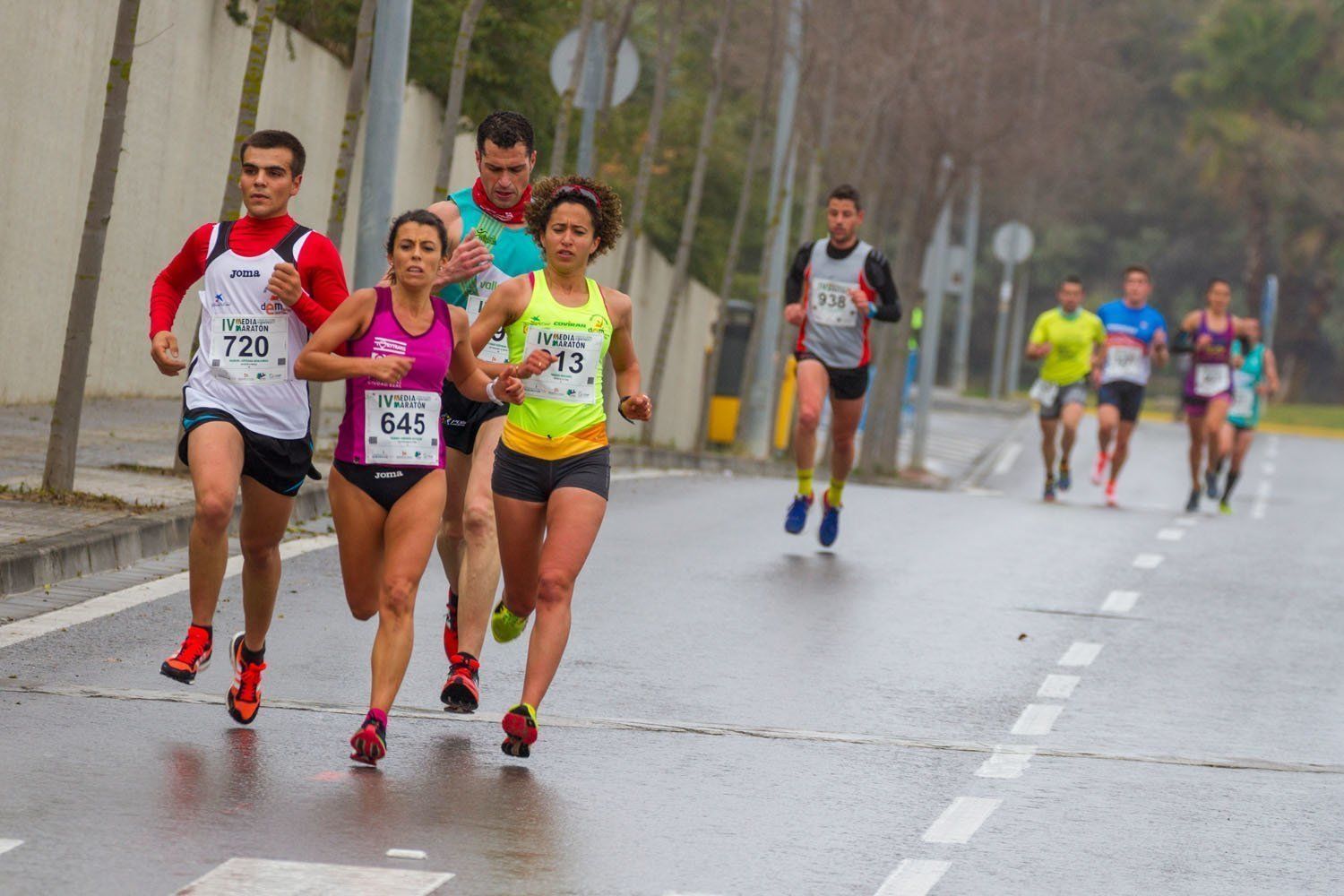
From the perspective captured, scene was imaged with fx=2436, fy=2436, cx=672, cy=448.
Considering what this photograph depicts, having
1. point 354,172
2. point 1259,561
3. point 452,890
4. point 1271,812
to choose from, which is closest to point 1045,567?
point 1259,561

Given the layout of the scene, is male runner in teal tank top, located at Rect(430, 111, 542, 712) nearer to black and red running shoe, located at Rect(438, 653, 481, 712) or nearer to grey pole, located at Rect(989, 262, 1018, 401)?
black and red running shoe, located at Rect(438, 653, 481, 712)

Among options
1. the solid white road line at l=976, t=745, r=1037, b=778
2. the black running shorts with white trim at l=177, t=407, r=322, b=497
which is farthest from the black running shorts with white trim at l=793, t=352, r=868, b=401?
the black running shorts with white trim at l=177, t=407, r=322, b=497

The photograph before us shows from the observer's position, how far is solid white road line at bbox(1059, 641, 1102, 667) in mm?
11008

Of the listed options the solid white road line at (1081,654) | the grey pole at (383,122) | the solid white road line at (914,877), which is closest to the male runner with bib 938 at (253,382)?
the solid white road line at (914,877)

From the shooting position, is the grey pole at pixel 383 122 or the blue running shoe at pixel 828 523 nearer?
the blue running shoe at pixel 828 523

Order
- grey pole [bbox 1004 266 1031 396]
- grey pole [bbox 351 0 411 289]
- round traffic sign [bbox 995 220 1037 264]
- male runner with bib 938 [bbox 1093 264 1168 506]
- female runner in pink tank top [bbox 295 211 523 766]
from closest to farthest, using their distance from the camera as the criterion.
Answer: female runner in pink tank top [bbox 295 211 523 766] → grey pole [bbox 351 0 411 289] → male runner with bib 938 [bbox 1093 264 1168 506] → round traffic sign [bbox 995 220 1037 264] → grey pole [bbox 1004 266 1031 396]

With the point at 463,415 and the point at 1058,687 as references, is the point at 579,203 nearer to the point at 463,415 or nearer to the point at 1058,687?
the point at 463,415

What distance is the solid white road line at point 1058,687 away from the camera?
9.97 meters

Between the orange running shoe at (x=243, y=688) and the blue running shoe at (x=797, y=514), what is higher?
the blue running shoe at (x=797, y=514)

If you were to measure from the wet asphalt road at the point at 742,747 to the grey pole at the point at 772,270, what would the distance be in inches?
755

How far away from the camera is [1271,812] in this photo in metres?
7.70

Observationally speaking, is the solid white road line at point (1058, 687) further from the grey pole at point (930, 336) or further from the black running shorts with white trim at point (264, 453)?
the grey pole at point (930, 336)

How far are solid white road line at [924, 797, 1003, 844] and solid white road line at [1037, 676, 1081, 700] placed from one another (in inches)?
93.7

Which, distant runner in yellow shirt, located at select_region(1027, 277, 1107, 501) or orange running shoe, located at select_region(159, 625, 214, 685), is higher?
distant runner in yellow shirt, located at select_region(1027, 277, 1107, 501)
